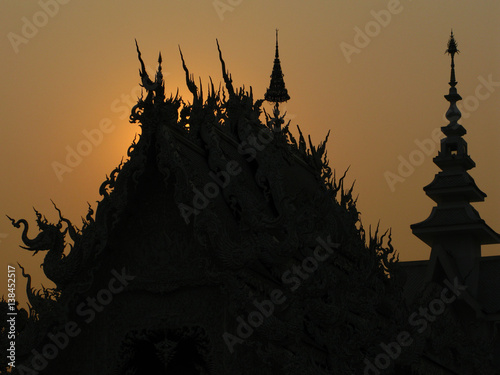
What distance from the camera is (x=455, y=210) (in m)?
41.5

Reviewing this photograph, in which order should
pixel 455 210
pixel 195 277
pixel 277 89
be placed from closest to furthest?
pixel 195 277 → pixel 277 89 → pixel 455 210

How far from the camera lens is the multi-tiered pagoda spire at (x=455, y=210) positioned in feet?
133

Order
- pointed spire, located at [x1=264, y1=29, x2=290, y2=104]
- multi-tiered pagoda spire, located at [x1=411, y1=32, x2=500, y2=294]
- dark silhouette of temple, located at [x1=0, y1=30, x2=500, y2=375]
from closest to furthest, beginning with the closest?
dark silhouette of temple, located at [x1=0, y1=30, x2=500, y2=375]
pointed spire, located at [x1=264, y1=29, x2=290, y2=104]
multi-tiered pagoda spire, located at [x1=411, y1=32, x2=500, y2=294]

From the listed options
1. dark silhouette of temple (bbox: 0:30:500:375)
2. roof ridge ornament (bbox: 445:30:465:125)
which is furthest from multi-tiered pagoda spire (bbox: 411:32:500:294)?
dark silhouette of temple (bbox: 0:30:500:375)

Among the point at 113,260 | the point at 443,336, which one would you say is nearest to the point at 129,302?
the point at 113,260

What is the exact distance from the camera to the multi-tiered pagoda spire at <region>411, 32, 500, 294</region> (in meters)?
40.7

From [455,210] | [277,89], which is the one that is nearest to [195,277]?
[277,89]

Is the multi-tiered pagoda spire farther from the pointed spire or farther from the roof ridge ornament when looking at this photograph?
the pointed spire

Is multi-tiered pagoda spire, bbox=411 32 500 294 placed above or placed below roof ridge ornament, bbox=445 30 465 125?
below

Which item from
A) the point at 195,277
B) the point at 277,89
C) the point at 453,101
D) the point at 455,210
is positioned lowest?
the point at 195,277

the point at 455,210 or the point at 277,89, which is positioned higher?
the point at 455,210

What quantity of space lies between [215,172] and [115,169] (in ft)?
4.72

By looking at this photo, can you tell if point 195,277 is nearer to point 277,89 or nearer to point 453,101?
point 277,89

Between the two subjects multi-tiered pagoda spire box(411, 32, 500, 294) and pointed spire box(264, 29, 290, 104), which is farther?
multi-tiered pagoda spire box(411, 32, 500, 294)
